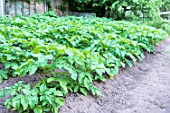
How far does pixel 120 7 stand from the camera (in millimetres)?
7996

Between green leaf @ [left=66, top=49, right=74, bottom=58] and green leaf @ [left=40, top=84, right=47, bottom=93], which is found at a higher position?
green leaf @ [left=66, top=49, right=74, bottom=58]

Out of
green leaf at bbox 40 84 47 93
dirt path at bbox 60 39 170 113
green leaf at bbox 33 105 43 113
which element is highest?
green leaf at bbox 40 84 47 93

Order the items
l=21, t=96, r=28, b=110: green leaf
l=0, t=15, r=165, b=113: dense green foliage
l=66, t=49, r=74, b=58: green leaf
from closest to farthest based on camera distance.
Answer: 1. l=21, t=96, r=28, b=110: green leaf
2. l=0, t=15, r=165, b=113: dense green foliage
3. l=66, t=49, r=74, b=58: green leaf

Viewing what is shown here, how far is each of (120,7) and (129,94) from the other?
582 cm

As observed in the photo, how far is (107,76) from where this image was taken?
9.34 feet

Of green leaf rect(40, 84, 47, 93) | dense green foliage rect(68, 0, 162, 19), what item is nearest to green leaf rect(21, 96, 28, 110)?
green leaf rect(40, 84, 47, 93)

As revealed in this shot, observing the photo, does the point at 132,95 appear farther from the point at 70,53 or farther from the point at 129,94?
the point at 70,53

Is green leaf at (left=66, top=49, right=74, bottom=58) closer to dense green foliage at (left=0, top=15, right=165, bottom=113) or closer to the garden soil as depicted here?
dense green foliage at (left=0, top=15, right=165, bottom=113)

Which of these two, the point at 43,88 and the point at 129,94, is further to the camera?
the point at 129,94

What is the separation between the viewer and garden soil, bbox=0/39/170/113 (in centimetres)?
221

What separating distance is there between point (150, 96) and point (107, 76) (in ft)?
1.83

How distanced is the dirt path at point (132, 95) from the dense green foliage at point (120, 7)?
4548mm

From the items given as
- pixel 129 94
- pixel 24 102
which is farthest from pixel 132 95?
pixel 24 102

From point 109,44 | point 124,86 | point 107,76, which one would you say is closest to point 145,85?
point 124,86
